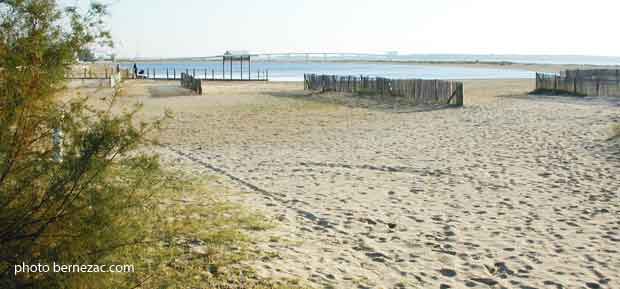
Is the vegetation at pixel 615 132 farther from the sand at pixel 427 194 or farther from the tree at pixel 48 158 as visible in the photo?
the tree at pixel 48 158

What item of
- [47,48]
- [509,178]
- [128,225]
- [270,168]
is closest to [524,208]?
[509,178]

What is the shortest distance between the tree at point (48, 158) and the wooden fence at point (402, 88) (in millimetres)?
18855

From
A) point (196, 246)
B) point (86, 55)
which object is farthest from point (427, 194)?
point (86, 55)

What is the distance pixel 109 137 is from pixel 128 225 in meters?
0.64

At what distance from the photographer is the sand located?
17.4 ft

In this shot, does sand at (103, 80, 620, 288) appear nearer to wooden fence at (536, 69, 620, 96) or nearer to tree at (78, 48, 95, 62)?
tree at (78, 48, 95, 62)

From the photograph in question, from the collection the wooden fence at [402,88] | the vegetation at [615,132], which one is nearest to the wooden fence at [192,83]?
the wooden fence at [402,88]

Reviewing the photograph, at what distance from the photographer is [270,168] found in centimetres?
1025

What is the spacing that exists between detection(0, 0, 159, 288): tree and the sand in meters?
1.74

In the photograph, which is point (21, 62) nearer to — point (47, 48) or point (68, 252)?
point (47, 48)

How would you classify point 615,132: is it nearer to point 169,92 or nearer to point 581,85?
point 581,85

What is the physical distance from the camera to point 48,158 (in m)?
3.66

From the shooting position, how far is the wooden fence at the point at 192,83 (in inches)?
1247

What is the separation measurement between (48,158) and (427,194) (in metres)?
5.62
